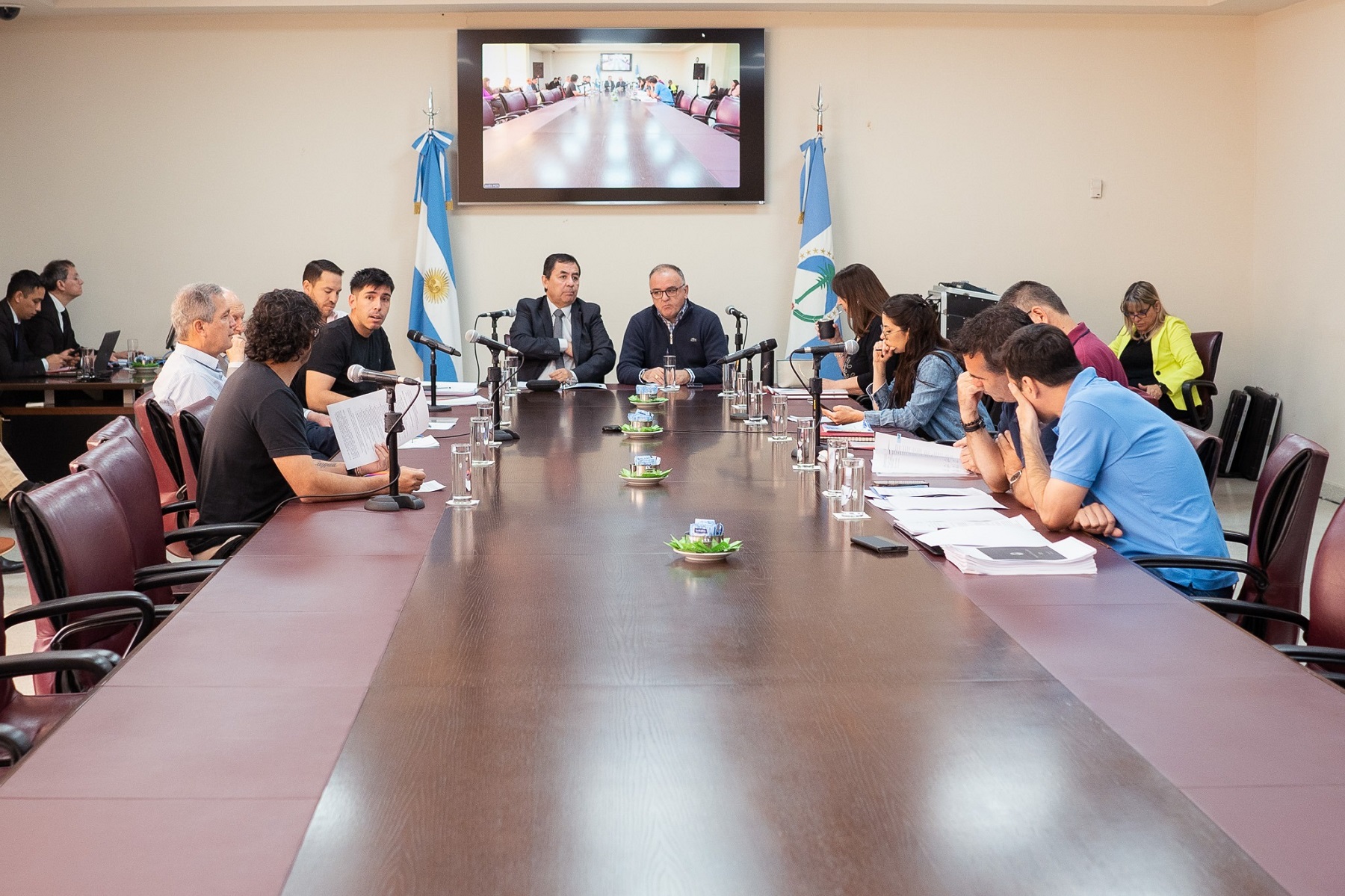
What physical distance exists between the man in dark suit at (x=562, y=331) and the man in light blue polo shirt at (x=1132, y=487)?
3.87 m

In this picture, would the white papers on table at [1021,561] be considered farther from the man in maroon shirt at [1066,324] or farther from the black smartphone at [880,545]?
the man in maroon shirt at [1066,324]

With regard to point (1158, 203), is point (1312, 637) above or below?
below

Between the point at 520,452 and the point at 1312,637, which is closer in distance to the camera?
the point at 1312,637

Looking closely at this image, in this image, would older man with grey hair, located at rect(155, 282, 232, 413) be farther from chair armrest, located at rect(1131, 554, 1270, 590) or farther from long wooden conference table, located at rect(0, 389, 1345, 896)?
chair armrest, located at rect(1131, 554, 1270, 590)

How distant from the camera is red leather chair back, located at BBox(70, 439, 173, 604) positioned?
3.01m

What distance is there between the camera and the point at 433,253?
24.9ft

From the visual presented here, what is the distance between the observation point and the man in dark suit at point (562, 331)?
21.6 feet

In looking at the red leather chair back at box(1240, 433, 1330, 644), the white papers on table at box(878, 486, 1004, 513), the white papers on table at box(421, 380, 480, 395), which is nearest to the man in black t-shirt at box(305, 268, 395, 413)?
the white papers on table at box(421, 380, 480, 395)

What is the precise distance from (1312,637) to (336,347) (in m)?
4.19

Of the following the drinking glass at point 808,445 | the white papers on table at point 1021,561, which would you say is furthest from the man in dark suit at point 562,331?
the white papers on table at point 1021,561

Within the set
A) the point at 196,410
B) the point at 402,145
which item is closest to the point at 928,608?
the point at 196,410

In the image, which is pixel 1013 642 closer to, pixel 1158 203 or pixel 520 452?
pixel 520 452

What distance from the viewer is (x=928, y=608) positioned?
215cm

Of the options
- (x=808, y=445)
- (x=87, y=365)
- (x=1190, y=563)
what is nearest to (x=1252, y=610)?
(x=1190, y=563)
